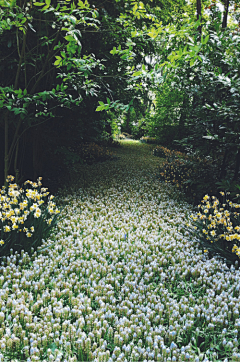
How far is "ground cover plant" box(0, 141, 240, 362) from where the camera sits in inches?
75.4

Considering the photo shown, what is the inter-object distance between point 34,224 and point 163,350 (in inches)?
84.2

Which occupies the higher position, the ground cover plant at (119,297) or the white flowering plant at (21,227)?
the white flowering plant at (21,227)

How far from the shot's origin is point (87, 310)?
2.25 meters

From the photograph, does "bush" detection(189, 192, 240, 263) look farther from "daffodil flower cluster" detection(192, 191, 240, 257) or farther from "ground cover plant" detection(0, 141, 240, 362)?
"ground cover plant" detection(0, 141, 240, 362)

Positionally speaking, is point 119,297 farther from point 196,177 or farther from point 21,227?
point 196,177

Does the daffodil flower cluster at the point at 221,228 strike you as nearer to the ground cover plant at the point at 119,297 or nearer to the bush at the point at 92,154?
the ground cover plant at the point at 119,297

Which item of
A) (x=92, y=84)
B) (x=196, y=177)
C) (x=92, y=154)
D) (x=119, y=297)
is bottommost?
(x=119, y=297)

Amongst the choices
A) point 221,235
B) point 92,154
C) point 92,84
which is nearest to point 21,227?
point 92,84

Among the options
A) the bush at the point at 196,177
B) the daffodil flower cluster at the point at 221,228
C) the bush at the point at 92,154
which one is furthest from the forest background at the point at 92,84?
the bush at the point at 92,154

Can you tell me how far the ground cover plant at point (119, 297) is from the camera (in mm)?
1915

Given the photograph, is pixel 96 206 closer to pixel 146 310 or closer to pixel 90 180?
pixel 90 180

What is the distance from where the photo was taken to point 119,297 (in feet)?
8.04

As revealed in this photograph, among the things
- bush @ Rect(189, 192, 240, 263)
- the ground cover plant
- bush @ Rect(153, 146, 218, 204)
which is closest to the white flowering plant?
the ground cover plant

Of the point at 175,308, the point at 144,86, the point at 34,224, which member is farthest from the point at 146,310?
the point at 144,86
